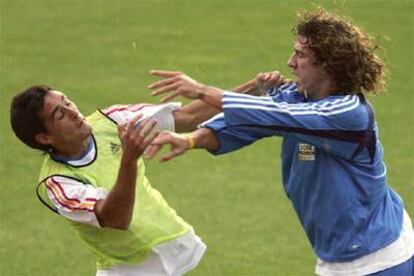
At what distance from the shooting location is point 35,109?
24.2 ft

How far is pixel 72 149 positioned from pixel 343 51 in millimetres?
1567

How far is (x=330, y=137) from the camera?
657 centimetres

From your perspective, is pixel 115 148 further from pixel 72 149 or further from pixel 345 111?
pixel 345 111

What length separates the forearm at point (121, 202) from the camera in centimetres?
665

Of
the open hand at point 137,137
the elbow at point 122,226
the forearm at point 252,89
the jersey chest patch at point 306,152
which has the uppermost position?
the open hand at point 137,137

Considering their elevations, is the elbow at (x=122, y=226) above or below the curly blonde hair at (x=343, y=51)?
below

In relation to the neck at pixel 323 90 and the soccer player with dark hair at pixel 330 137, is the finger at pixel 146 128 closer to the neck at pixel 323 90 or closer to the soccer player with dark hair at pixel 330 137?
the soccer player with dark hair at pixel 330 137

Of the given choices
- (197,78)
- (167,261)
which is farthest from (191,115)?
(197,78)

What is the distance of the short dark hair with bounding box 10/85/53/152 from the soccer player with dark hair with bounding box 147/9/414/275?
3.24 feet

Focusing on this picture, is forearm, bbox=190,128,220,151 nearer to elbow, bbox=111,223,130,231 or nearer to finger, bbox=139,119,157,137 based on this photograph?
finger, bbox=139,119,157,137

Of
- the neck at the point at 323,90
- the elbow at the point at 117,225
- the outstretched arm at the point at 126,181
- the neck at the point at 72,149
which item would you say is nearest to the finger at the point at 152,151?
the outstretched arm at the point at 126,181

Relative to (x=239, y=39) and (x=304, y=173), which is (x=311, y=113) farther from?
(x=239, y=39)

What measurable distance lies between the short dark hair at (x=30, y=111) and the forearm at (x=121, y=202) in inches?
25.3

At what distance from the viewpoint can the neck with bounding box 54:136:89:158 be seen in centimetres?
739
